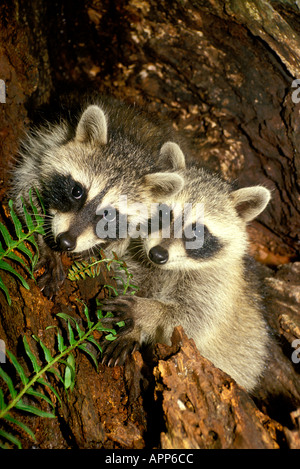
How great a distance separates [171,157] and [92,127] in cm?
83

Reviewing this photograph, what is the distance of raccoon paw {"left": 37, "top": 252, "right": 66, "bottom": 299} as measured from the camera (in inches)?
120

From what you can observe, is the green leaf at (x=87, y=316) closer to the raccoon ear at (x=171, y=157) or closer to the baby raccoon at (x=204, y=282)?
the baby raccoon at (x=204, y=282)

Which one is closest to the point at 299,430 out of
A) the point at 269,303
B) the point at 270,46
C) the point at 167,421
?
the point at 167,421

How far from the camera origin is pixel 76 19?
453 centimetres

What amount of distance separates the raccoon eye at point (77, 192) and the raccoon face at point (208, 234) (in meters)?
0.71

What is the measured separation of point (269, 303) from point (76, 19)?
3.93 meters

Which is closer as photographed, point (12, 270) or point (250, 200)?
point (12, 270)

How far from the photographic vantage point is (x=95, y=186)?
3.33 metres

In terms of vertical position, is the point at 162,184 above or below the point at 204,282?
above

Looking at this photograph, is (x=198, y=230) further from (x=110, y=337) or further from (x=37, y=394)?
(x=37, y=394)

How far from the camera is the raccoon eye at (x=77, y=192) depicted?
3.31 metres

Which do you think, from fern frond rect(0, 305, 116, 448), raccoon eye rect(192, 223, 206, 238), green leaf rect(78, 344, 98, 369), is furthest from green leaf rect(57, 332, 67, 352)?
raccoon eye rect(192, 223, 206, 238)

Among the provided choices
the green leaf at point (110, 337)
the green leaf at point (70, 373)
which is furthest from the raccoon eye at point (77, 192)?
the green leaf at point (70, 373)

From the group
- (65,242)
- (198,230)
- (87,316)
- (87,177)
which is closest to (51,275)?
(65,242)
